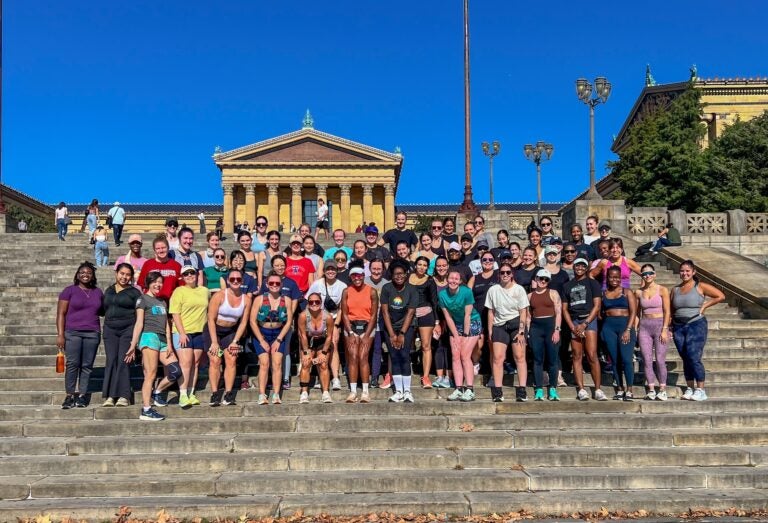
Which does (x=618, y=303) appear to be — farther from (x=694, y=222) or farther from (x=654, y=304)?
(x=694, y=222)

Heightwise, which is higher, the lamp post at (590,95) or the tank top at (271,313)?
the lamp post at (590,95)

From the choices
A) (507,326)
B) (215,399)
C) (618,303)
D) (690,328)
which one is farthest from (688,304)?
(215,399)

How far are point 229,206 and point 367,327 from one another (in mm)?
63509

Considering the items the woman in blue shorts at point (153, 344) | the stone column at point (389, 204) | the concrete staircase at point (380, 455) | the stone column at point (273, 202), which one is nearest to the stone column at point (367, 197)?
the stone column at point (389, 204)

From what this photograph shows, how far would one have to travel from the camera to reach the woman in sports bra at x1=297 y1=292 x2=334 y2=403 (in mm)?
8781

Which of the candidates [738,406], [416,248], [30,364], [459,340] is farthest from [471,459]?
[30,364]

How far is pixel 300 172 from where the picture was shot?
69.9 metres

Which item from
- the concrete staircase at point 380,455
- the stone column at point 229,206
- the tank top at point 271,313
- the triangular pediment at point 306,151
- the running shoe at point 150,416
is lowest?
the concrete staircase at point 380,455

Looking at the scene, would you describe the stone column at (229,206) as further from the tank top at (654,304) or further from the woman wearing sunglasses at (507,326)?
the tank top at (654,304)

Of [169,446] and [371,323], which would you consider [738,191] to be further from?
[169,446]

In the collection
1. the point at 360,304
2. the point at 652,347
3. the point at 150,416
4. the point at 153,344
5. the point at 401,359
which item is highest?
the point at 360,304

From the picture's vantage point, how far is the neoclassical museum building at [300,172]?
69062 mm

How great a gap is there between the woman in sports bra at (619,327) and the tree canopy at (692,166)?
1208 inches

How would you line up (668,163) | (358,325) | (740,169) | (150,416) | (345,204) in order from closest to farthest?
(150,416) < (358,325) < (740,169) < (668,163) < (345,204)
